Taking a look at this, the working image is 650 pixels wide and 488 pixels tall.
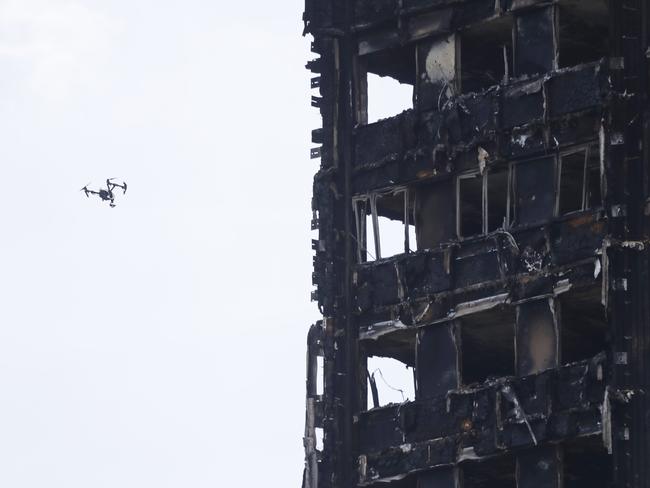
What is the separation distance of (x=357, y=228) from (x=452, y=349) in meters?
5.16

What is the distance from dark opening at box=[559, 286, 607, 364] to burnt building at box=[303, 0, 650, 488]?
74 mm

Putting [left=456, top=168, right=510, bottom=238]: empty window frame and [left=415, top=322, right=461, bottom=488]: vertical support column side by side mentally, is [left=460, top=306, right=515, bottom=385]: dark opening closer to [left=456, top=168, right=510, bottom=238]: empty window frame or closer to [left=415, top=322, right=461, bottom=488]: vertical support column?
[left=415, top=322, right=461, bottom=488]: vertical support column

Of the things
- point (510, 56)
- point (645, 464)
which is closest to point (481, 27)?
point (510, 56)

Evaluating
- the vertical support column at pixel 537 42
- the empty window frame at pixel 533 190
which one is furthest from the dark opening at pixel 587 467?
the vertical support column at pixel 537 42

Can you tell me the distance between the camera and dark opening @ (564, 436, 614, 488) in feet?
286

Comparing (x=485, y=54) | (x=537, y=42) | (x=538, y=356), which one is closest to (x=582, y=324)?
(x=538, y=356)

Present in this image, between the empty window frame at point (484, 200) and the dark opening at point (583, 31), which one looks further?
the empty window frame at point (484, 200)

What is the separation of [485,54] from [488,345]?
776 cm

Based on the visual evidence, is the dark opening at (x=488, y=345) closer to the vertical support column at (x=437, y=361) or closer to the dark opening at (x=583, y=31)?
the vertical support column at (x=437, y=361)

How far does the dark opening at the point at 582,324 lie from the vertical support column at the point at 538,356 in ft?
1.62

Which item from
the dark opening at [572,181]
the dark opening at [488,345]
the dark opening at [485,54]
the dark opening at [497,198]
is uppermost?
the dark opening at [485,54]

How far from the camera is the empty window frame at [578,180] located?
87.9 metres

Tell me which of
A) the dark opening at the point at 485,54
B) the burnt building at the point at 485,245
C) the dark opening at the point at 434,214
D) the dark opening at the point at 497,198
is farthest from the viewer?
the dark opening at the point at 485,54

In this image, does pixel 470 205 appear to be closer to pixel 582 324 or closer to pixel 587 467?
pixel 582 324
